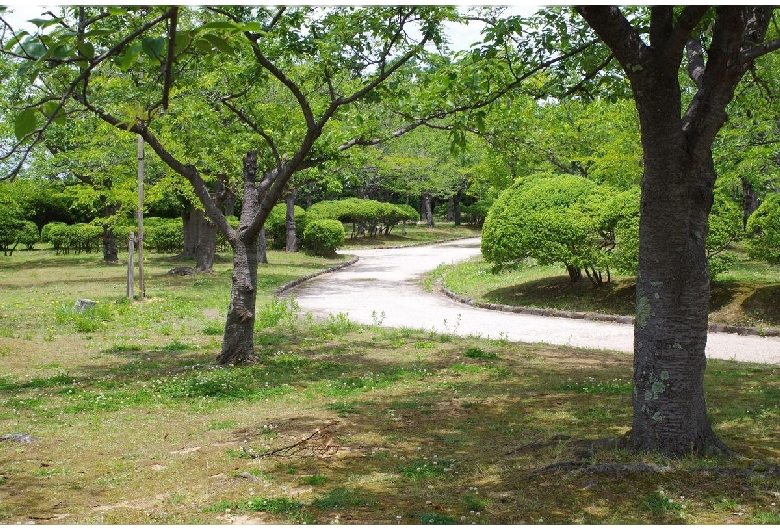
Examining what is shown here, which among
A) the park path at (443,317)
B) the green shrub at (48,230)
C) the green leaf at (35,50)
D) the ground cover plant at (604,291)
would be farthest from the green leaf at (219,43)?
the green shrub at (48,230)

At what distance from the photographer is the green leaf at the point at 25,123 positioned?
223 cm

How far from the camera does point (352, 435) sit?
593cm

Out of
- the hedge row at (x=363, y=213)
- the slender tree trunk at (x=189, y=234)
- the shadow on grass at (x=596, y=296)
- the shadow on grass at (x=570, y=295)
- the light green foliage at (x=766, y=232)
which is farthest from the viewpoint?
the hedge row at (x=363, y=213)

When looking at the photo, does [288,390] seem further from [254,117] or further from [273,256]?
[273,256]

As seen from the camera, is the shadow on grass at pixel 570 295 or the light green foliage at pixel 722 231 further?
the shadow on grass at pixel 570 295

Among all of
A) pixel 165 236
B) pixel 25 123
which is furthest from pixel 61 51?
pixel 165 236

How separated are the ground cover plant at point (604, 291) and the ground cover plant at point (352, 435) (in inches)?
159

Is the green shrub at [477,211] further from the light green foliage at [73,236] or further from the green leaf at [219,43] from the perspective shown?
the green leaf at [219,43]

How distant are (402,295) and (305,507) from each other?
13947 millimetres

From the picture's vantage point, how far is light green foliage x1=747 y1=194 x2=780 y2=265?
12930 mm

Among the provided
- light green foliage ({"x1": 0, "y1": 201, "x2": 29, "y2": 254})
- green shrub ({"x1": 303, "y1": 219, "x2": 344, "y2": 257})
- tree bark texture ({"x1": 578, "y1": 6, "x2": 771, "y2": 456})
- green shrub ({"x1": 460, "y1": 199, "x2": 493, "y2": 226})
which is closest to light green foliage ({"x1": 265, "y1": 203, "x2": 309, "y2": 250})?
green shrub ({"x1": 303, "y1": 219, "x2": 344, "y2": 257})

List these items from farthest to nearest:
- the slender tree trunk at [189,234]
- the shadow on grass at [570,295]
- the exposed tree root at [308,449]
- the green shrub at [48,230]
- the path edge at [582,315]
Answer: the green shrub at [48,230] → the slender tree trunk at [189,234] → the shadow on grass at [570,295] → the path edge at [582,315] → the exposed tree root at [308,449]

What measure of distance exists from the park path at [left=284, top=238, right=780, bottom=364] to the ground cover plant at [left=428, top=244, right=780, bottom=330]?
791mm

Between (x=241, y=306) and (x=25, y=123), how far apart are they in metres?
6.94
